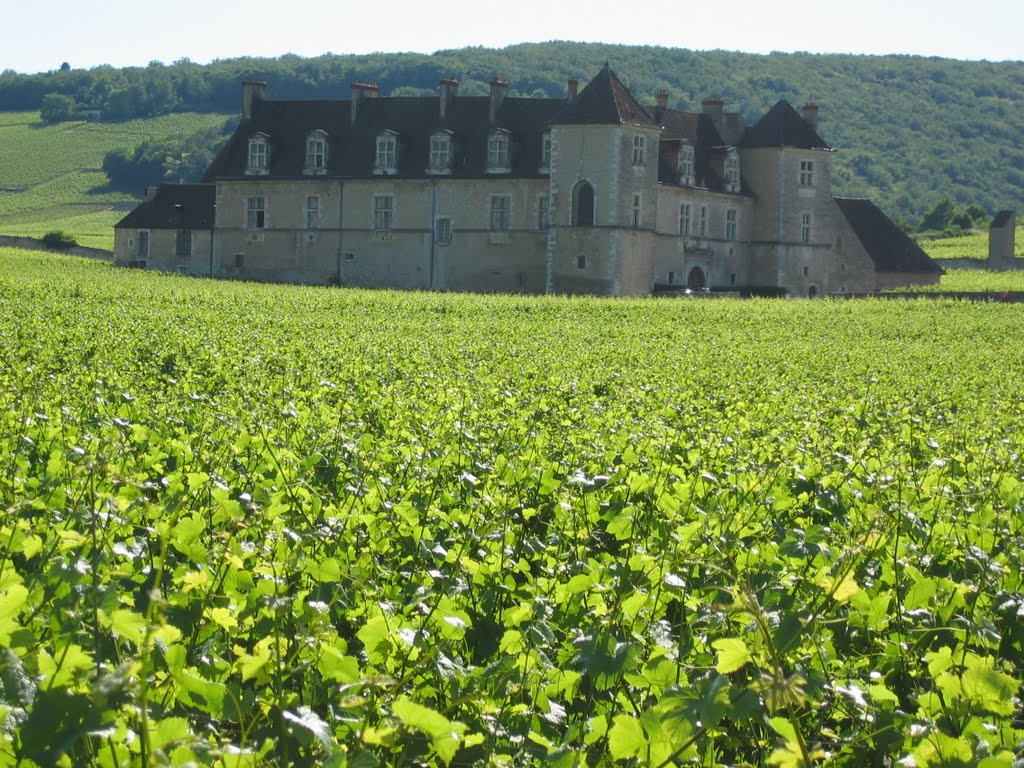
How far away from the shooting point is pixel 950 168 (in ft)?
559

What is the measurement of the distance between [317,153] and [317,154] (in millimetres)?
51

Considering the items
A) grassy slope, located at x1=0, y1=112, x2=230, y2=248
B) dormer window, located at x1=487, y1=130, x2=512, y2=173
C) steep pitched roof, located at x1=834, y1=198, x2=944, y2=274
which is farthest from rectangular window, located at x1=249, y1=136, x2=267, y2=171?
grassy slope, located at x1=0, y1=112, x2=230, y2=248

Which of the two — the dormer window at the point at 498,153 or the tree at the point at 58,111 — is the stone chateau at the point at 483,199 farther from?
the tree at the point at 58,111

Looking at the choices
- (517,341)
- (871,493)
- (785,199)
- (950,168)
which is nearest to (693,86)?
(950,168)

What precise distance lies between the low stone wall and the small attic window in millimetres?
22381

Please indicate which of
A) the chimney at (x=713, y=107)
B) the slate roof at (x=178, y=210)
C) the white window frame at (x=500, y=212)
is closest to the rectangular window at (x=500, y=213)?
the white window frame at (x=500, y=212)

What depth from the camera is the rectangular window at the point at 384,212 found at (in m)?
67.1

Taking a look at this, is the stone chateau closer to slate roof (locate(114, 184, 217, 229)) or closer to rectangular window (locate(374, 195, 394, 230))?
rectangular window (locate(374, 195, 394, 230))

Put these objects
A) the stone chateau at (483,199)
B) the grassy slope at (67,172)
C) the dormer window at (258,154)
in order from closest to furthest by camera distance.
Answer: the stone chateau at (483,199), the dormer window at (258,154), the grassy slope at (67,172)

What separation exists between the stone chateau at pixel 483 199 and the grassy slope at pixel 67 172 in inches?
1770

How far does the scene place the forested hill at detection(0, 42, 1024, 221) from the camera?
16638 cm

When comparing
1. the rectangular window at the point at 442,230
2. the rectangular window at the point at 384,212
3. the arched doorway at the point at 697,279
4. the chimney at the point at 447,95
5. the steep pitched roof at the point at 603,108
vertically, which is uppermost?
the chimney at the point at 447,95

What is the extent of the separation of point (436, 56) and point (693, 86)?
34271 millimetres

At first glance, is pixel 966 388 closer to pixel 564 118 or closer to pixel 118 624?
pixel 118 624
